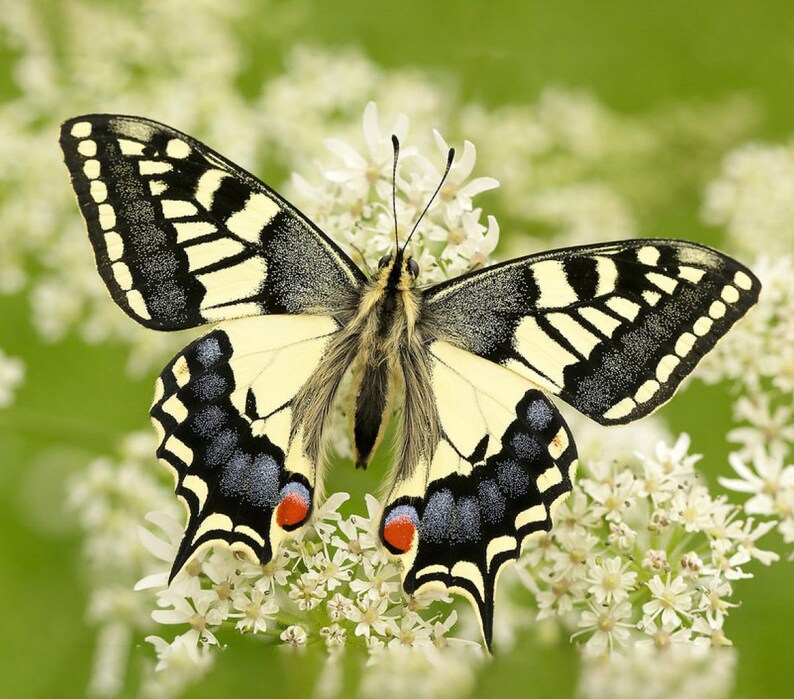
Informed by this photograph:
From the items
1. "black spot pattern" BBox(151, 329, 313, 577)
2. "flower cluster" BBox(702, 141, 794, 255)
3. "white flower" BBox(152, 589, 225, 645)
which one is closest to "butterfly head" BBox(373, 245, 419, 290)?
"black spot pattern" BBox(151, 329, 313, 577)

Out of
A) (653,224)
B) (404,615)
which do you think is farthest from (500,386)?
(653,224)

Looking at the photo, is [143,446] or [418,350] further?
[143,446]

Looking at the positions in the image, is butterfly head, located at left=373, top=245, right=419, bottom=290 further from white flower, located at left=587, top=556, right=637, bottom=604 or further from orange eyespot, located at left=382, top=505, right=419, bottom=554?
white flower, located at left=587, top=556, right=637, bottom=604

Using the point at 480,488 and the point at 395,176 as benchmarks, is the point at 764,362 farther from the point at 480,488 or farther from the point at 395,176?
the point at 395,176

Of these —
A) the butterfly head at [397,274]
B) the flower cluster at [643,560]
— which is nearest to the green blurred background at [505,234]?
the flower cluster at [643,560]

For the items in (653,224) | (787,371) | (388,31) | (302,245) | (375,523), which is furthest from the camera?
(388,31)

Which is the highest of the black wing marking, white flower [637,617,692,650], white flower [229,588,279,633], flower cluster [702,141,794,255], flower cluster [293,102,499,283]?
flower cluster [702,141,794,255]

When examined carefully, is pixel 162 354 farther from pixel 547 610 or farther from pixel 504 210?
pixel 547 610

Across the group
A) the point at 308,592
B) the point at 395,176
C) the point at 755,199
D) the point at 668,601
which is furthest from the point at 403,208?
the point at 755,199
